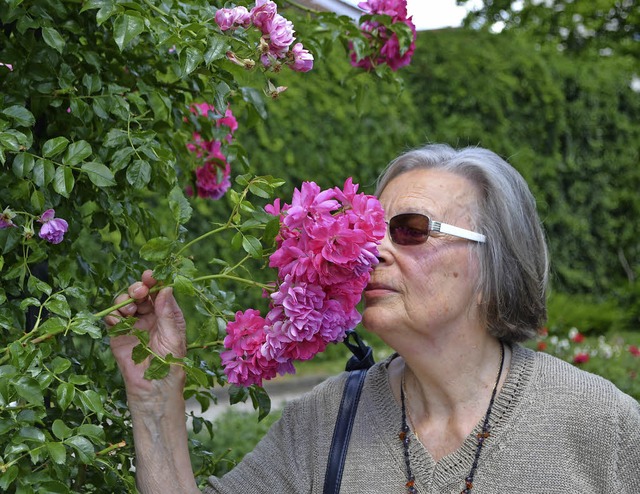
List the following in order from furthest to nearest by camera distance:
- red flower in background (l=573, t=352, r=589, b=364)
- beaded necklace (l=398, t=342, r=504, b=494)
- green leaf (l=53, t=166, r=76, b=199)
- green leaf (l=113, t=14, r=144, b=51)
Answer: red flower in background (l=573, t=352, r=589, b=364) < beaded necklace (l=398, t=342, r=504, b=494) < green leaf (l=53, t=166, r=76, b=199) < green leaf (l=113, t=14, r=144, b=51)

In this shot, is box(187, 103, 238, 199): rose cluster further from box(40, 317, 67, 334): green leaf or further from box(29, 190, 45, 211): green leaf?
box(40, 317, 67, 334): green leaf

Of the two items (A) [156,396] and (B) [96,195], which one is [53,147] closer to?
(B) [96,195]

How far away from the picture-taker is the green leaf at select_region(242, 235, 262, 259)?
1.65 meters

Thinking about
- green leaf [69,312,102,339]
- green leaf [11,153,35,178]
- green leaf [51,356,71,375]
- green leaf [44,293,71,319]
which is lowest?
green leaf [51,356,71,375]

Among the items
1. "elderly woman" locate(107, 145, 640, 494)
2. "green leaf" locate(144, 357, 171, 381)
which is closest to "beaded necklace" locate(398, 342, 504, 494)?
"elderly woman" locate(107, 145, 640, 494)

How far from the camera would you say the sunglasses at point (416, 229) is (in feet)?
6.87

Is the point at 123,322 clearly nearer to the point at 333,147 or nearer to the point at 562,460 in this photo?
the point at 562,460

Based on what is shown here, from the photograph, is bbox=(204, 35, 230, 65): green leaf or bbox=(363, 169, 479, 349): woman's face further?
bbox=(363, 169, 479, 349): woman's face

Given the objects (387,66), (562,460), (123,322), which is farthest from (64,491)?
(387,66)

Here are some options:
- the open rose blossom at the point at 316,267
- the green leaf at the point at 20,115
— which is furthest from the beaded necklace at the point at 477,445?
the green leaf at the point at 20,115

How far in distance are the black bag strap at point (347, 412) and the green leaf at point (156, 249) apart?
55 cm

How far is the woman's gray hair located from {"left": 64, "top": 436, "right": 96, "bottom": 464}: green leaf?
0.99 m

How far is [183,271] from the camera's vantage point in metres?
1.67

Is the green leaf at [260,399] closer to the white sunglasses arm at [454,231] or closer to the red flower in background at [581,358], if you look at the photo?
the white sunglasses arm at [454,231]
